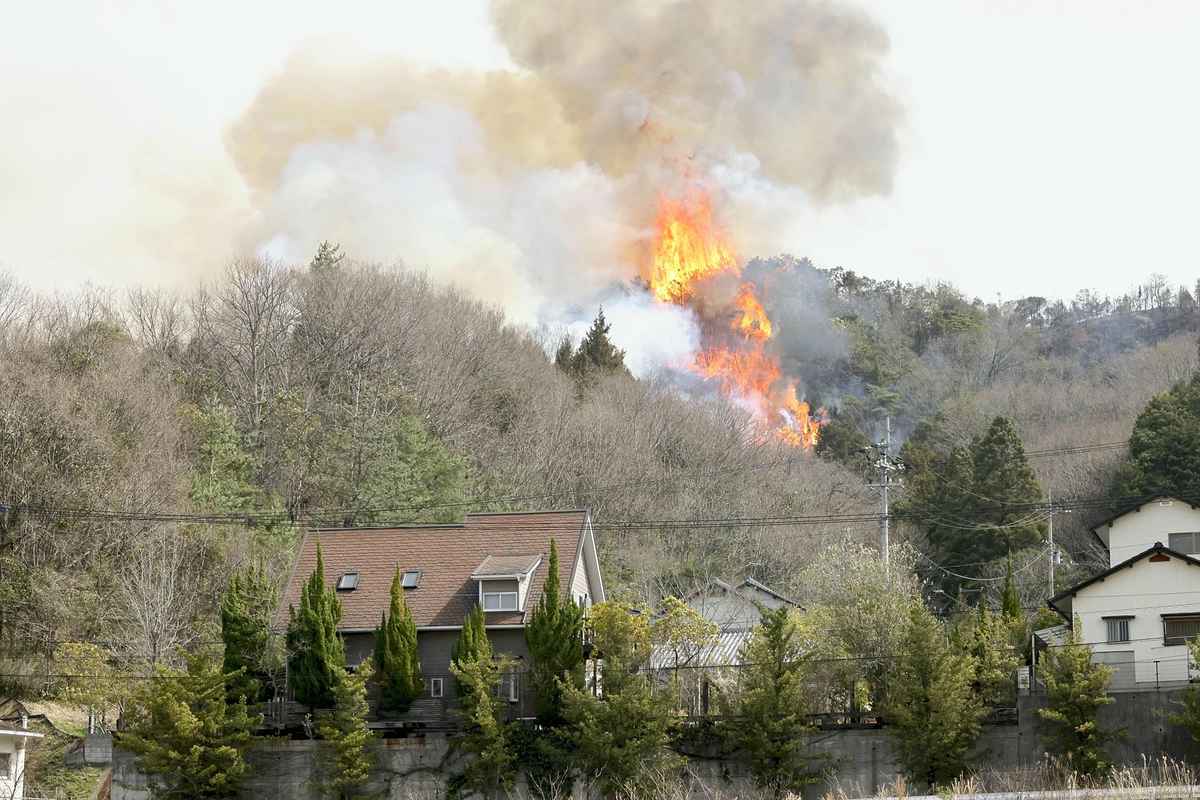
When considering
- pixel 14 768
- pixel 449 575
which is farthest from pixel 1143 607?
pixel 14 768

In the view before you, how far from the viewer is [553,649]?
48.5 meters

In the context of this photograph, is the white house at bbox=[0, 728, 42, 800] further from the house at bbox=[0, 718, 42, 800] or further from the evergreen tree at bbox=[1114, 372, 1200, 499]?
the evergreen tree at bbox=[1114, 372, 1200, 499]

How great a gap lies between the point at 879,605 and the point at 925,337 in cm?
7746

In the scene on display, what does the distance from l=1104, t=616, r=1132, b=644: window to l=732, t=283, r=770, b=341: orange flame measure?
216 ft

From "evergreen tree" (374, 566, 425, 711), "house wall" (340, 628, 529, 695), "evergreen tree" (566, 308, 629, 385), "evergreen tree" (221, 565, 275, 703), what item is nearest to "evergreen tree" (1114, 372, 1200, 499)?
"evergreen tree" (566, 308, 629, 385)

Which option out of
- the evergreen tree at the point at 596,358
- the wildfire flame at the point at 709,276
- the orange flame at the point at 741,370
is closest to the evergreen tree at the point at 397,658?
the evergreen tree at the point at 596,358

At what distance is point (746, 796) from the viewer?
45.1 metres

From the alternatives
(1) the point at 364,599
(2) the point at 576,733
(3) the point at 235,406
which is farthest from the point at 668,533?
(2) the point at 576,733

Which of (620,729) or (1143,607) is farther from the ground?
(1143,607)

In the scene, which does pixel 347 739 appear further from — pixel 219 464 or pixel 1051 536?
pixel 1051 536

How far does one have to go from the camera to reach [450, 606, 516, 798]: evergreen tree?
46.9 m

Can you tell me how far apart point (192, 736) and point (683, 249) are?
71025mm

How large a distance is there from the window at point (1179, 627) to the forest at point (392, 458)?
40.2ft

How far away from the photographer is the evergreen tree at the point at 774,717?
45.1m
